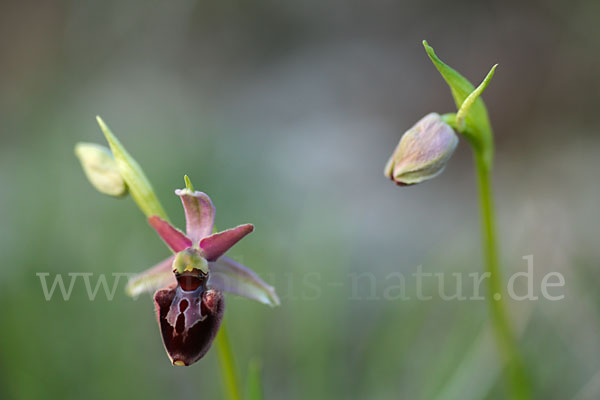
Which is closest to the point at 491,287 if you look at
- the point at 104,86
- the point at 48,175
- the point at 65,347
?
the point at 65,347

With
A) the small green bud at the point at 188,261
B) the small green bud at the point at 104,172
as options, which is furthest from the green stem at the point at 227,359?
the small green bud at the point at 104,172

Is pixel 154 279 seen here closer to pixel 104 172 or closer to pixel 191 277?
pixel 191 277

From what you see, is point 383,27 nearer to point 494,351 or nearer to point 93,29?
point 93,29

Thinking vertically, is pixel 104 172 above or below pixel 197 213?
above

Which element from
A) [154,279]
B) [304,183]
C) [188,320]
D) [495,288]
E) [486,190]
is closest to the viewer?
[188,320]

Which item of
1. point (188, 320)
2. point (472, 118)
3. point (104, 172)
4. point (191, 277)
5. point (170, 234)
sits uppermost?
point (104, 172)

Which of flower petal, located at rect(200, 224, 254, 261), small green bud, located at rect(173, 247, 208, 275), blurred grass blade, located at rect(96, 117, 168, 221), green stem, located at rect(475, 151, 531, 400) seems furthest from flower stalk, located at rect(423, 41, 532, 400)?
blurred grass blade, located at rect(96, 117, 168, 221)

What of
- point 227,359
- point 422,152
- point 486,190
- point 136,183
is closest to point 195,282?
point 227,359
